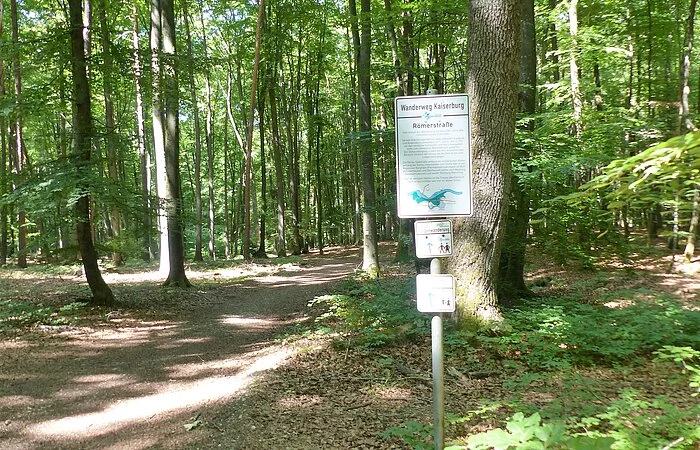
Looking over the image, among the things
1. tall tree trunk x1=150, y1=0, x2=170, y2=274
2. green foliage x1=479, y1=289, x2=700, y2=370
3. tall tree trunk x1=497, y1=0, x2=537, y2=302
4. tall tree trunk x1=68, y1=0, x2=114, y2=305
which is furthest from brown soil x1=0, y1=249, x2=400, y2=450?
tall tree trunk x1=497, y1=0, x2=537, y2=302

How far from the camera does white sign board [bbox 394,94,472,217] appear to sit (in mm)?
2791

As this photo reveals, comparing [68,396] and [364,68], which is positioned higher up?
[364,68]

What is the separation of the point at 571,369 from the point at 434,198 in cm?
319

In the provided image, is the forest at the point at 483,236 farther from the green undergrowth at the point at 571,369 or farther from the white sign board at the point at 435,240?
the white sign board at the point at 435,240

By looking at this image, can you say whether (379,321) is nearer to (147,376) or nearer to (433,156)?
(147,376)

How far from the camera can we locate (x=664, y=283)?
10.4 metres

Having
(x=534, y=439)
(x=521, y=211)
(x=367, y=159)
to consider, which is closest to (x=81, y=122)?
(x=367, y=159)

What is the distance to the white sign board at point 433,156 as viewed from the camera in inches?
110

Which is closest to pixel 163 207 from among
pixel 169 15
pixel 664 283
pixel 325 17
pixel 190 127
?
pixel 169 15

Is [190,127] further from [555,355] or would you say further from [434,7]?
[555,355]

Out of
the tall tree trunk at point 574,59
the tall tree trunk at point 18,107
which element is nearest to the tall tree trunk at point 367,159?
the tall tree trunk at point 574,59

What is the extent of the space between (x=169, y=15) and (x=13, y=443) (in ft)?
39.9

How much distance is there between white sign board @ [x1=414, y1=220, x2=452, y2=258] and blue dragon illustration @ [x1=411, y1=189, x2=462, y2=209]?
0.41 ft

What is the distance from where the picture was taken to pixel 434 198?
282cm
